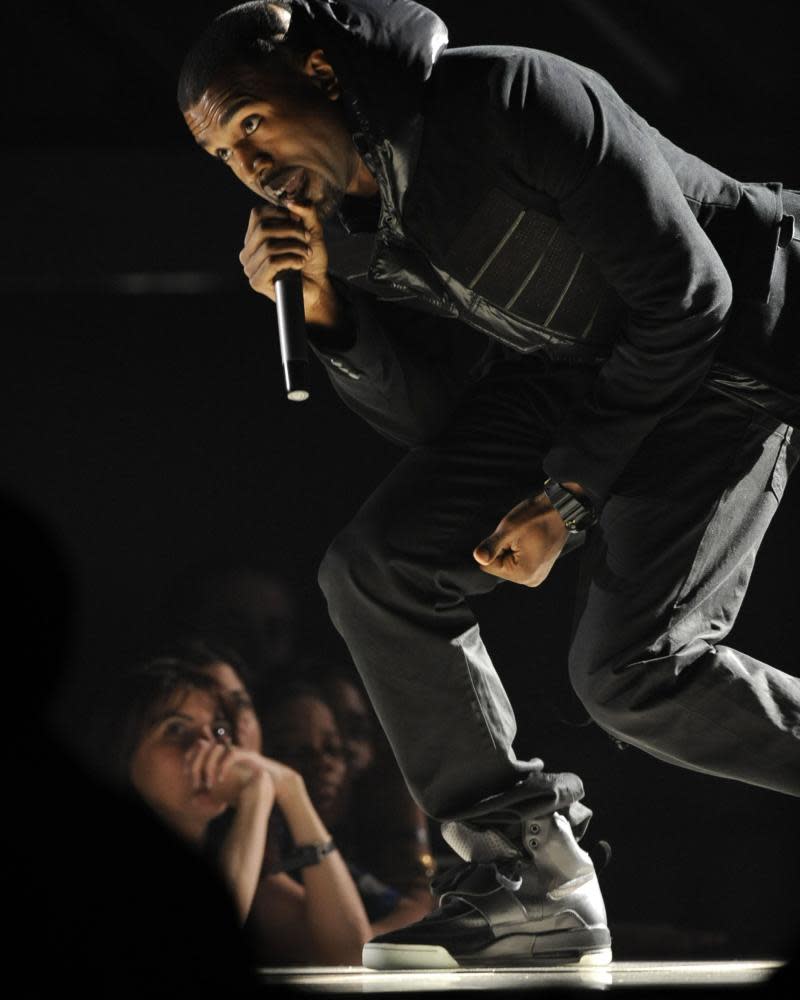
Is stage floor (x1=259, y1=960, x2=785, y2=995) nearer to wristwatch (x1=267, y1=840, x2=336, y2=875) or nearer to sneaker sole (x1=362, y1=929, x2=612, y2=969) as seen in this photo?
sneaker sole (x1=362, y1=929, x2=612, y2=969)

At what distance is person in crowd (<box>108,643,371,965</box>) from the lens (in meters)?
2.35

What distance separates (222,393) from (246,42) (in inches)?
68.9

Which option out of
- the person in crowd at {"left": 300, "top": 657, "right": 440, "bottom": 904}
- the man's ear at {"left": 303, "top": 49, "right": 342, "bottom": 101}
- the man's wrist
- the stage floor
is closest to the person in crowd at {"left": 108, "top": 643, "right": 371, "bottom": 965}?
the person in crowd at {"left": 300, "top": 657, "right": 440, "bottom": 904}

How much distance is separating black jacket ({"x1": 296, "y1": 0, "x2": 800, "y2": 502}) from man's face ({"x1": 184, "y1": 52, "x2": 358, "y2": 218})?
4cm

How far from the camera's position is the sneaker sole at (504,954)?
4.66 ft

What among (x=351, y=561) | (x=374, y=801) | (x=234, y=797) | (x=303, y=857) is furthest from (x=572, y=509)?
(x=374, y=801)

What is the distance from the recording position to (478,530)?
59.2 inches

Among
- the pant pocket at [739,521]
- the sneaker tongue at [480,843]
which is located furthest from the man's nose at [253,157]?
the sneaker tongue at [480,843]

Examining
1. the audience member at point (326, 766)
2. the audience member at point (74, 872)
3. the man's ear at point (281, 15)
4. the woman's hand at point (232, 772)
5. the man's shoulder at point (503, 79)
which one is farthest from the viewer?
the audience member at point (326, 766)

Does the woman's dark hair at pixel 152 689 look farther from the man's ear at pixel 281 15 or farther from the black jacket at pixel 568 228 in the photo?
the man's ear at pixel 281 15

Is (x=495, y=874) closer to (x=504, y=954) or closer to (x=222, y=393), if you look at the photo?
(x=504, y=954)

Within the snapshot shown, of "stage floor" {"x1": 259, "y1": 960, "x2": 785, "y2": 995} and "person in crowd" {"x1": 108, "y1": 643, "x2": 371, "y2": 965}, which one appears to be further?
"person in crowd" {"x1": 108, "y1": 643, "x2": 371, "y2": 965}

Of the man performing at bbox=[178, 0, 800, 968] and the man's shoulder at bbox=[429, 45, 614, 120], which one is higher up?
the man's shoulder at bbox=[429, 45, 614, 120]

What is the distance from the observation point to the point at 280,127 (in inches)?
54.7
